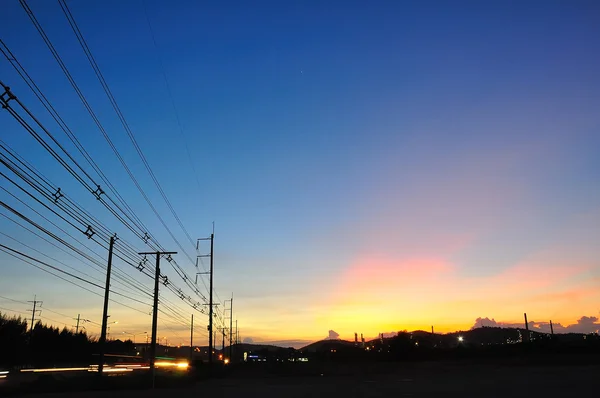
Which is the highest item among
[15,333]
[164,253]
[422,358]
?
[164,253]

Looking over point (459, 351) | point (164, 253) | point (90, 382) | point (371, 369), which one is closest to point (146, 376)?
point (90, 382)

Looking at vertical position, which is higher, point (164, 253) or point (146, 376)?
point (164, 253)

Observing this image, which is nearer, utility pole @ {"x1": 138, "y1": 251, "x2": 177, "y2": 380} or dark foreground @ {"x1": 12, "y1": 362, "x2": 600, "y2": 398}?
dark foreground @ {"x1": 12, "y1": 362, "x2": 600, "y2": 398}

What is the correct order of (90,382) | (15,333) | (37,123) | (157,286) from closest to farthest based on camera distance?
1. (37,123)
2. (90,382)
3. (157,286)
4. (15,333)

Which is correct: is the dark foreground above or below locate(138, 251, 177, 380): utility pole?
below

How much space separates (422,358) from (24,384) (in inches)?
4077

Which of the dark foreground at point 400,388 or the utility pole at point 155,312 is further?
the utility pole at point 155,312

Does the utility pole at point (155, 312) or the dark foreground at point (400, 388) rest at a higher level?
the utility pole at point (155, 312)

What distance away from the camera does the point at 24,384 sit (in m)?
34.0

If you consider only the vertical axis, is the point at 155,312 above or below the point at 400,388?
above

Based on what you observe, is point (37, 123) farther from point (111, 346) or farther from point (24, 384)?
point (111, 346)

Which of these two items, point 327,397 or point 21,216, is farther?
point 327,397

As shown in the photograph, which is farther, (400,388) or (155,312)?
(155,312)

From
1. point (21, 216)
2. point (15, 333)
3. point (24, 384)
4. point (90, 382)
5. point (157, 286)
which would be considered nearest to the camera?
point (21, 216)
